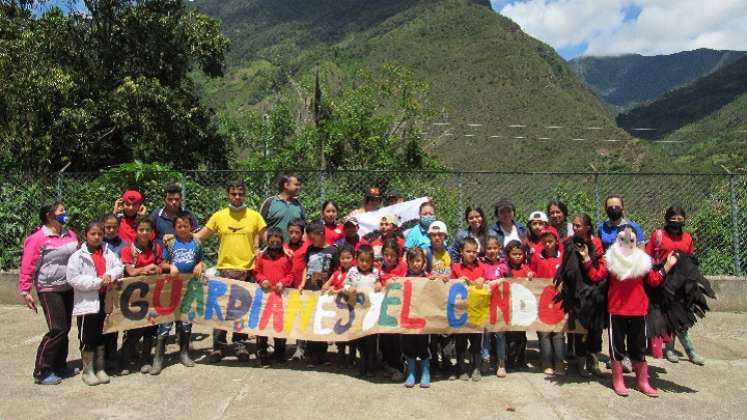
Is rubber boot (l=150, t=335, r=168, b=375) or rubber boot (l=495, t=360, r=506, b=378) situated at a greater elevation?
rubber boot (l=150, t=335, r=168, b=375)

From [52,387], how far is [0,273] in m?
4.79

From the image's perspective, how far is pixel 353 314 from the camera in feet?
18.7

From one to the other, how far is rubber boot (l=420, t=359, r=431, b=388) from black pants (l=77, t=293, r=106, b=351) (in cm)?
300

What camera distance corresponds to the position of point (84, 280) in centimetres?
524

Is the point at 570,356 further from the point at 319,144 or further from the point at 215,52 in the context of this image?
the point at 319,144

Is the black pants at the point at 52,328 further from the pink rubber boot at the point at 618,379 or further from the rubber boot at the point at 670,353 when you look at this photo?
the rubber boot at the point at 670,353

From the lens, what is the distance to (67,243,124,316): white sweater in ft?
17.2

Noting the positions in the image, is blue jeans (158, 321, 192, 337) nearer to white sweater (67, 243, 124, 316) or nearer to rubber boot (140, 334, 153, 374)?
rubber boot (140, 334, 153, 374)

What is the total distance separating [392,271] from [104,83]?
13.6 meters

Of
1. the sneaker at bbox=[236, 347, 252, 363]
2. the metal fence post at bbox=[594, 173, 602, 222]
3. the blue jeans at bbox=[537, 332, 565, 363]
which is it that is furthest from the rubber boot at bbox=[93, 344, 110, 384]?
the metal fence post at bbox=[594, 173, 602, 222]

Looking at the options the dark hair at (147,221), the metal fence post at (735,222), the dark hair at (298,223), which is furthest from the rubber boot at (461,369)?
the metal fence post at (735,222)

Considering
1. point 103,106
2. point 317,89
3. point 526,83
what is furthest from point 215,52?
point 526,83

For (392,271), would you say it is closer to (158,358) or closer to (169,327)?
(169,327)

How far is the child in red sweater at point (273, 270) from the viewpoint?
5.81m
